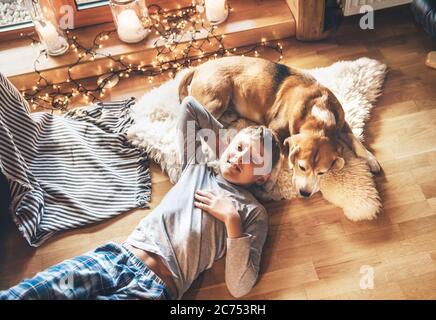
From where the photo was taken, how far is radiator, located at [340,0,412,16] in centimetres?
226

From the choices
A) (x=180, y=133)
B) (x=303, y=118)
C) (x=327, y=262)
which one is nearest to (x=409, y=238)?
(x=327, y=262)

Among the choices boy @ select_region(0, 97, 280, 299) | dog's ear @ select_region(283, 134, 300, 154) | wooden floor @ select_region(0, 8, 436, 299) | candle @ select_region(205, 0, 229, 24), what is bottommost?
wooden floor @ select_region(0, 8, 436, 299)

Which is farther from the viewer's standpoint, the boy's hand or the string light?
the string light

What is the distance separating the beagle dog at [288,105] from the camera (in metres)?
1.66

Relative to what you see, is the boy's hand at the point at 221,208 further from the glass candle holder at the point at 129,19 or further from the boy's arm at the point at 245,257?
the glass candle holder at the point at 129,19

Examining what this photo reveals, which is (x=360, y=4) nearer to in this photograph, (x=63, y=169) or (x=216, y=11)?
(x=216, y=11)

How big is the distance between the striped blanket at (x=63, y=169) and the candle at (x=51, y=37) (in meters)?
0.49

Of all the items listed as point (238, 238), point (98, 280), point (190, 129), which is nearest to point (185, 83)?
point (190, 129)

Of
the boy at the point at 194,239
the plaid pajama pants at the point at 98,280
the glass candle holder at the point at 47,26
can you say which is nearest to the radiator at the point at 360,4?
the boy at the point at 194,239

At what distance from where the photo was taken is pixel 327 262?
1647mm

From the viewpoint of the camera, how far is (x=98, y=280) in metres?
1.40

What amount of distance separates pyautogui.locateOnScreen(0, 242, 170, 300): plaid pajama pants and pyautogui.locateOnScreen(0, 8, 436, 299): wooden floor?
225mm

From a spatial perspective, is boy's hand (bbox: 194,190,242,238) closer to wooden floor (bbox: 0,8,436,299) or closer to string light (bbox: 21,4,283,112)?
wooden floor (bbox: 0,8,436,299)

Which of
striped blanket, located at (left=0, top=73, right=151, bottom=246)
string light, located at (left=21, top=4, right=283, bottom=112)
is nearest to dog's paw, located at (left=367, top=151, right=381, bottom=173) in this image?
string light, located at (left=21, top=4, right=283, bottom=112)
